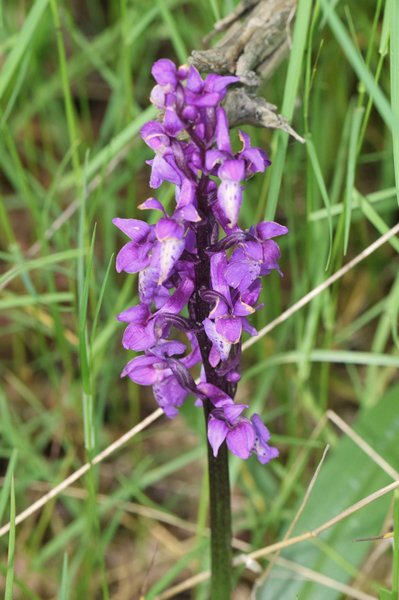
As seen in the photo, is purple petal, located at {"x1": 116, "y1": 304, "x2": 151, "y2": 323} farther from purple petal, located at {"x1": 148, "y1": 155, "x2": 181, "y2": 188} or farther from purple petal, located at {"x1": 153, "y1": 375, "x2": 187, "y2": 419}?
purple petal, located at {"x1": 148, "y1": 155, "x2": 181, "y2": 188}

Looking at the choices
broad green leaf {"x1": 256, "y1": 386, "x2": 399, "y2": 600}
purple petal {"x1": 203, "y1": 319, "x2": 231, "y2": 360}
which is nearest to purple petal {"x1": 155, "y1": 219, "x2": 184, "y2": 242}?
purple petal {"x1": 203, "y1": 319, "x2": 231, "y2": 360}

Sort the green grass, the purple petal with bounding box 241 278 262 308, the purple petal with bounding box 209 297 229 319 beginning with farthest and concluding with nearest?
the green grass → the purple petal with bounding box 241 278 262 308 → the purple petal with bounding box 209 297 229 319

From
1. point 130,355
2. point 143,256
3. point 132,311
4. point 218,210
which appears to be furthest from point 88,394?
point 130,355

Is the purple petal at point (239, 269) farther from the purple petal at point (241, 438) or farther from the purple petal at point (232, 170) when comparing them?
the purple petal at point (241, 438)

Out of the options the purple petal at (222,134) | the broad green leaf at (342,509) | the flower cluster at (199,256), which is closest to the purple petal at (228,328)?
the flower cluster at (199,256)

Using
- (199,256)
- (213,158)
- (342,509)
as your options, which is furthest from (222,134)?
(342,509)

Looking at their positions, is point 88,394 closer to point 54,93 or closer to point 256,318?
point 256,318

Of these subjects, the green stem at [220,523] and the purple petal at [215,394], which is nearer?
the purple petal at [215,394]
